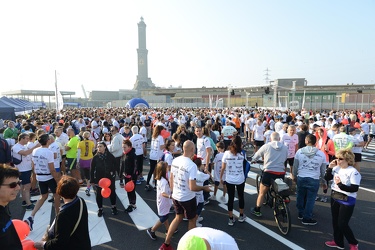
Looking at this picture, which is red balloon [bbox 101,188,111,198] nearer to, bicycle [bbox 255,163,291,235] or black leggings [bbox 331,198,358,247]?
bicycle [bbox 255,163,291,235]

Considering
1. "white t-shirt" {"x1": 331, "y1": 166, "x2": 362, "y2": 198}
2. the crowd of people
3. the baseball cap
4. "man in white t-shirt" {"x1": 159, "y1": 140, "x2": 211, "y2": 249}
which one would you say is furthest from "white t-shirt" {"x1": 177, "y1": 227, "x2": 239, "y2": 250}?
"white t-shirt" {"x1": 331, "y1": 166, "x2": 362, "y2": 198}

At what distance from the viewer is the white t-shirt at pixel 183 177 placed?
4.05 metres

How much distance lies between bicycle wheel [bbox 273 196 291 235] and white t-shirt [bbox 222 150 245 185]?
0.90 m

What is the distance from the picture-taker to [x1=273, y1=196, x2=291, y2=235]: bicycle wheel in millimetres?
4695

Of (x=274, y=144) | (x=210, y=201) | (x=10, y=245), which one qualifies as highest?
(x=274, y=144)

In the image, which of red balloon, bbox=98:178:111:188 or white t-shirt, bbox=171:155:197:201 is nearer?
white t-shirt, bbox=171:155:197:201

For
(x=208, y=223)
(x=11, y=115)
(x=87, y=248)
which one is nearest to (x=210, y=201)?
(x=208, y=223)

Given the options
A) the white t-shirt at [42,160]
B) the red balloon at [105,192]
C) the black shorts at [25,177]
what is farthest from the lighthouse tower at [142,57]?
the red balloon at [105,192]

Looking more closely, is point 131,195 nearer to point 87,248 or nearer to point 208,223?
point 208,223

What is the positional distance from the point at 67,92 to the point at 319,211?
8993 centimetres

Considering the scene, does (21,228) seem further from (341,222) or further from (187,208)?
(341,222)

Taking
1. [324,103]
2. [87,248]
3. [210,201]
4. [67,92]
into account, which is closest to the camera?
[87,248]

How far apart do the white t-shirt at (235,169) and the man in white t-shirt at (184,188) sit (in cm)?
109

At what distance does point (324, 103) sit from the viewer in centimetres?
3441
